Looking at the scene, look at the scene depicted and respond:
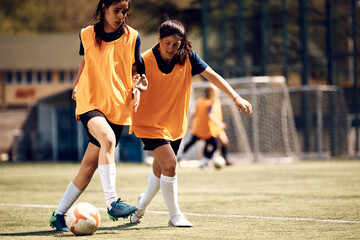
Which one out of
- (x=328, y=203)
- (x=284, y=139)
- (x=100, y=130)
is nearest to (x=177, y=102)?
(x=100, y=130)

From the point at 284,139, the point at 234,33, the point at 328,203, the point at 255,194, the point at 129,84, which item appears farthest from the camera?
the point at 234,33

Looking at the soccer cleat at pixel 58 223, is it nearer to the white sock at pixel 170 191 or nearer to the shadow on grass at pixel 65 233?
the shadow on grass at pixel 65 233

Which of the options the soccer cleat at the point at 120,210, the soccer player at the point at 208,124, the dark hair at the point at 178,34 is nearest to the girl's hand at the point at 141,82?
the dark hair at the point at 178,34

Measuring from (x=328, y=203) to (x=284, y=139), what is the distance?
13.0 metres

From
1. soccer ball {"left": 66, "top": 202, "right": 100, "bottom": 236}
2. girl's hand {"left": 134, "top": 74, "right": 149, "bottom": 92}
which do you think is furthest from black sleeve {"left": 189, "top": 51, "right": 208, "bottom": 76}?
soccer ball {"left": 66, "top": 202, "right": 100, "bottom": 236}

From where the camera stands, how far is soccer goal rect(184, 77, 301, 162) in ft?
68.6

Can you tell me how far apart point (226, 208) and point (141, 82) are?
7.95 ft

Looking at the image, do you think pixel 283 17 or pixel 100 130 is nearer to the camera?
pixel 100 130

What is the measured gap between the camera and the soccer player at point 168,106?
637 cm

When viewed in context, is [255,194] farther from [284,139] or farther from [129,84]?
[284,139]

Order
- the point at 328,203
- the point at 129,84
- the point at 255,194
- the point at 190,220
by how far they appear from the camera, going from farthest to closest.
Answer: the point at 255,194, the point at 328,203, the point at 190,220, the point at 129,84

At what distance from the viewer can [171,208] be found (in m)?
6.45

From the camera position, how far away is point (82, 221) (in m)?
5.91

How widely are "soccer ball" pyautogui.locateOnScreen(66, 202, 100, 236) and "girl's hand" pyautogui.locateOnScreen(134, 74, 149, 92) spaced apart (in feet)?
3.69
